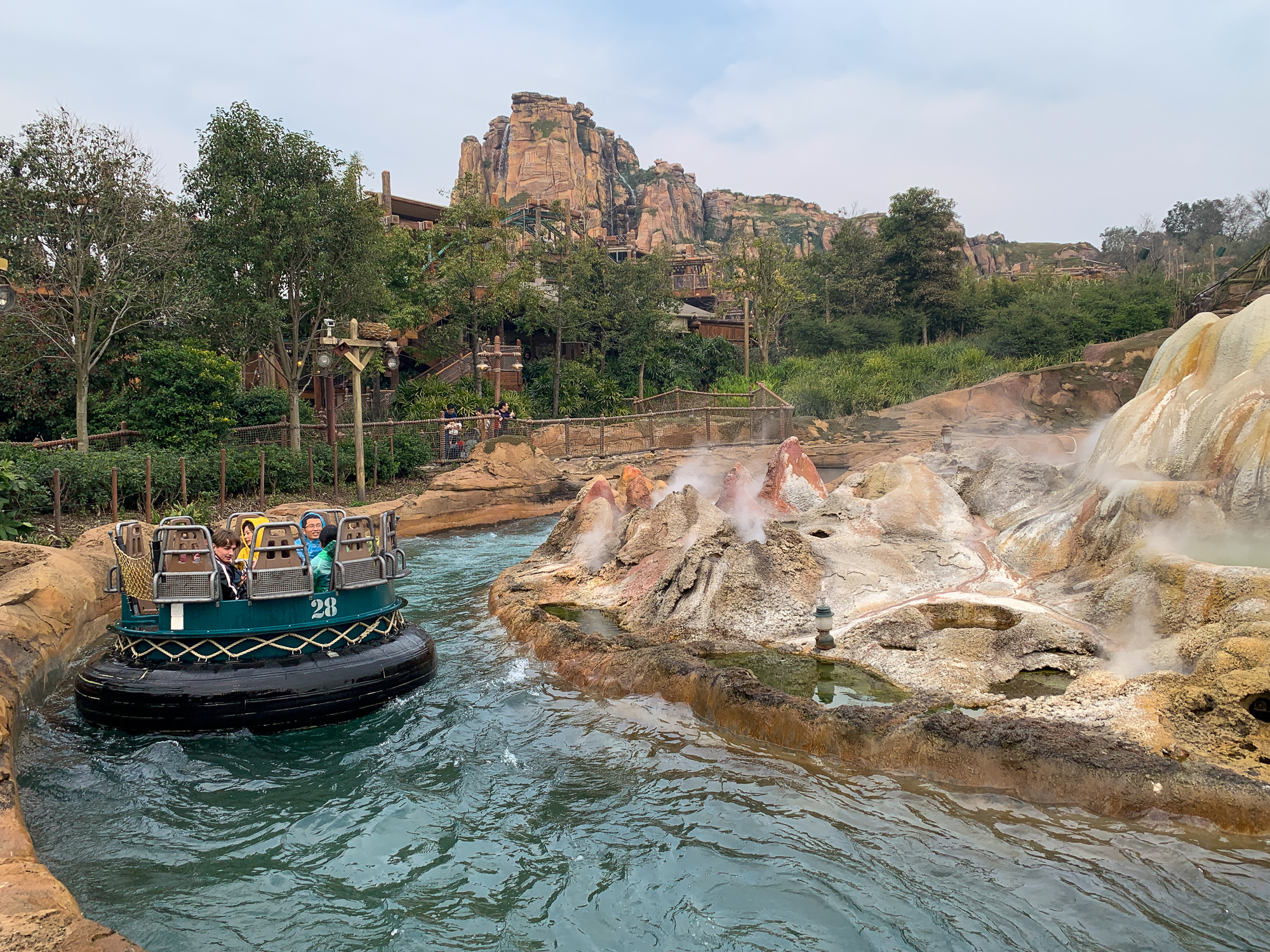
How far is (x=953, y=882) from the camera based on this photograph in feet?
17.2

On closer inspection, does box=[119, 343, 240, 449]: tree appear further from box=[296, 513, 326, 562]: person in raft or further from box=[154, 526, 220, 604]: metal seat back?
box=[154, 526, 220, 604]: metal seat back

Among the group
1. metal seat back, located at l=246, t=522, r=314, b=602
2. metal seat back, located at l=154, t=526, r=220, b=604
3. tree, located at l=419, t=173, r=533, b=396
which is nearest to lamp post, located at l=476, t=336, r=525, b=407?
tree, located at l=419, t=173, r=533, b=396

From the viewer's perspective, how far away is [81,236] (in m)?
16.1

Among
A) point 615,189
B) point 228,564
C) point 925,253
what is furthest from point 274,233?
point 615,189

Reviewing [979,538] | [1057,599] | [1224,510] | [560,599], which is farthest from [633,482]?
[1224,510]

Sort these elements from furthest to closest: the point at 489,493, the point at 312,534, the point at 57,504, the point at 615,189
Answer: the point at 615,189
the point at 489,493
the point at 57,504
the point at 312,534

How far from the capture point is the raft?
295 inches

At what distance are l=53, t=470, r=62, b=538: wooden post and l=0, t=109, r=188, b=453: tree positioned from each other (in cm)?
239

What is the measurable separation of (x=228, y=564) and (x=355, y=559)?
1132 mm

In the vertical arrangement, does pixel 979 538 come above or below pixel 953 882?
above

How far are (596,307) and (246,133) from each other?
628 inches

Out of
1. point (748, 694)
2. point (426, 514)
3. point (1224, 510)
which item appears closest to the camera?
point (748, 694)

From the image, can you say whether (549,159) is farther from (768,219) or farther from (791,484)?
(791,484)

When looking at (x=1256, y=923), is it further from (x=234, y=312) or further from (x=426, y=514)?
(x=234, y=312)
